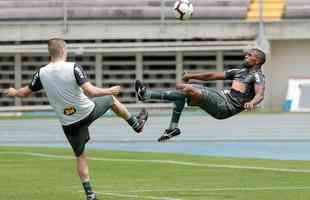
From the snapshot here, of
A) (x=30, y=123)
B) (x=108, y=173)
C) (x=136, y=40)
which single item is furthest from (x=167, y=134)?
(x=136, y=40)

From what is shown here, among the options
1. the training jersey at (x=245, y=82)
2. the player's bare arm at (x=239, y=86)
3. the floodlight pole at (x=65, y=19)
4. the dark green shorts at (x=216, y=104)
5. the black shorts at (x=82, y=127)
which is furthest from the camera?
the floodlight pole at (x=65, y=19)

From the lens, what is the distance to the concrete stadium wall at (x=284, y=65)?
4434 cm

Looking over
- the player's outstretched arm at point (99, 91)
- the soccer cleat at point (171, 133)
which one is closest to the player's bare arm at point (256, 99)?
the soccer cleat at point (171, 133)

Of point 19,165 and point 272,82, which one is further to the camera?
point 272,82

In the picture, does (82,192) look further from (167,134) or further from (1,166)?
(1,166)

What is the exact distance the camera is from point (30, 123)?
34812 mm

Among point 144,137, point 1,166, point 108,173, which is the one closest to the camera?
point 108,173

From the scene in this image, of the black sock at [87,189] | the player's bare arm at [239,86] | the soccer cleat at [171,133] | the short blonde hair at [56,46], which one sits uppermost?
the short blonde hair at [56,46]

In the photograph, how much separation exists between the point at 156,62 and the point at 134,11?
234 centimetres

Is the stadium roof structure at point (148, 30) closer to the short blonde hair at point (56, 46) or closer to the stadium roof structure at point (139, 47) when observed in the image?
the stadium roof structure at point (139, 47)

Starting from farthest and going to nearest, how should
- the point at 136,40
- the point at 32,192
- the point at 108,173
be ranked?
the point at 136,40
the point at 108,173
the point at 32,192

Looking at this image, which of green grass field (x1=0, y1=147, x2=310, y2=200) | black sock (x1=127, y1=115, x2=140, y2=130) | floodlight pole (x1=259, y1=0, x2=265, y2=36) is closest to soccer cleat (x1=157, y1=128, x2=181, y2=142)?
green grass field (x1=0, y1=147, x2=310, y2=200)

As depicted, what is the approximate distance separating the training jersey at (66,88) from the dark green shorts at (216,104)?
283cm

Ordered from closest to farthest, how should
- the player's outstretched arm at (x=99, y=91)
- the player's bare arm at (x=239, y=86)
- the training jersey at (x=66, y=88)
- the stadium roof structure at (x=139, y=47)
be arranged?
the player's outstretched arm at (x=99, y=91)
the training jersey at (x=66, y=88)
the player's bare arm at (x=239, y=86)
the stadium roof structure at (x=139, y=47)
